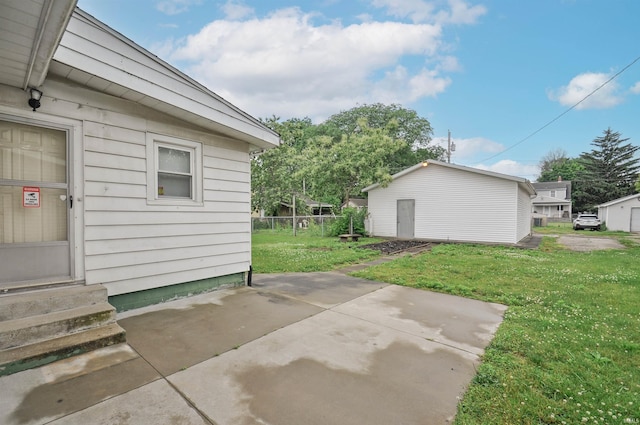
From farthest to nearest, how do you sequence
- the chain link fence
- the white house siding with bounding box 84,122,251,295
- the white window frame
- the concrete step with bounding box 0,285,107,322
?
1. the chain link fence
2. the white window frame
3. the white house siding with bounding box 84,122,251,295
4. the concrete step with bounding box 0,285,107,322

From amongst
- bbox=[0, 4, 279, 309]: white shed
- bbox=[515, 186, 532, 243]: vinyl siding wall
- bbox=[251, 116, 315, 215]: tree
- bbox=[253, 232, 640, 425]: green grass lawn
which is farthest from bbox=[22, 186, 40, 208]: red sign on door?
bbox=[515, 186, 532, 243]: vinyl siding wall

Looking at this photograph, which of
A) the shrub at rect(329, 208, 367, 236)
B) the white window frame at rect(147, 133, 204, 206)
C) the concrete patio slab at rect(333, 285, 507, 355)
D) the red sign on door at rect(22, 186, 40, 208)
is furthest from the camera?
the shrub at rect(329, 208, 367, 236)

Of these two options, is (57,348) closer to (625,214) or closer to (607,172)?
Answer: (625,214)

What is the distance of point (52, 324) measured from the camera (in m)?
2.64

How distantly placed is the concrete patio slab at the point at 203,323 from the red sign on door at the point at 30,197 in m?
1.64

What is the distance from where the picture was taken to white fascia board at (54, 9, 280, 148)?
3.01 metres

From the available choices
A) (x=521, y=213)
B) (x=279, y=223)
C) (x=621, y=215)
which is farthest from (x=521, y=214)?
(x=621, y=215)

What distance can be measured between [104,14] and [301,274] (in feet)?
18.5

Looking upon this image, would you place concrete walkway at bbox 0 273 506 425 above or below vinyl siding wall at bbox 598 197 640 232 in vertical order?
below

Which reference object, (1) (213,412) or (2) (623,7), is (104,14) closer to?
(1) (213,412)

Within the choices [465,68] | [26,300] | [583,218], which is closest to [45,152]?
[26,300]

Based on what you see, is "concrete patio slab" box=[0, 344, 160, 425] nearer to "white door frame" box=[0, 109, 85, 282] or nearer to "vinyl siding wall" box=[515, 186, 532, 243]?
"white door frame" box=[0, 109, 85, 282]

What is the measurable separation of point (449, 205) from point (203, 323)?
13.5m

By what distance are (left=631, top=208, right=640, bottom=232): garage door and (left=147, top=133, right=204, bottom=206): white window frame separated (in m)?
31.9
